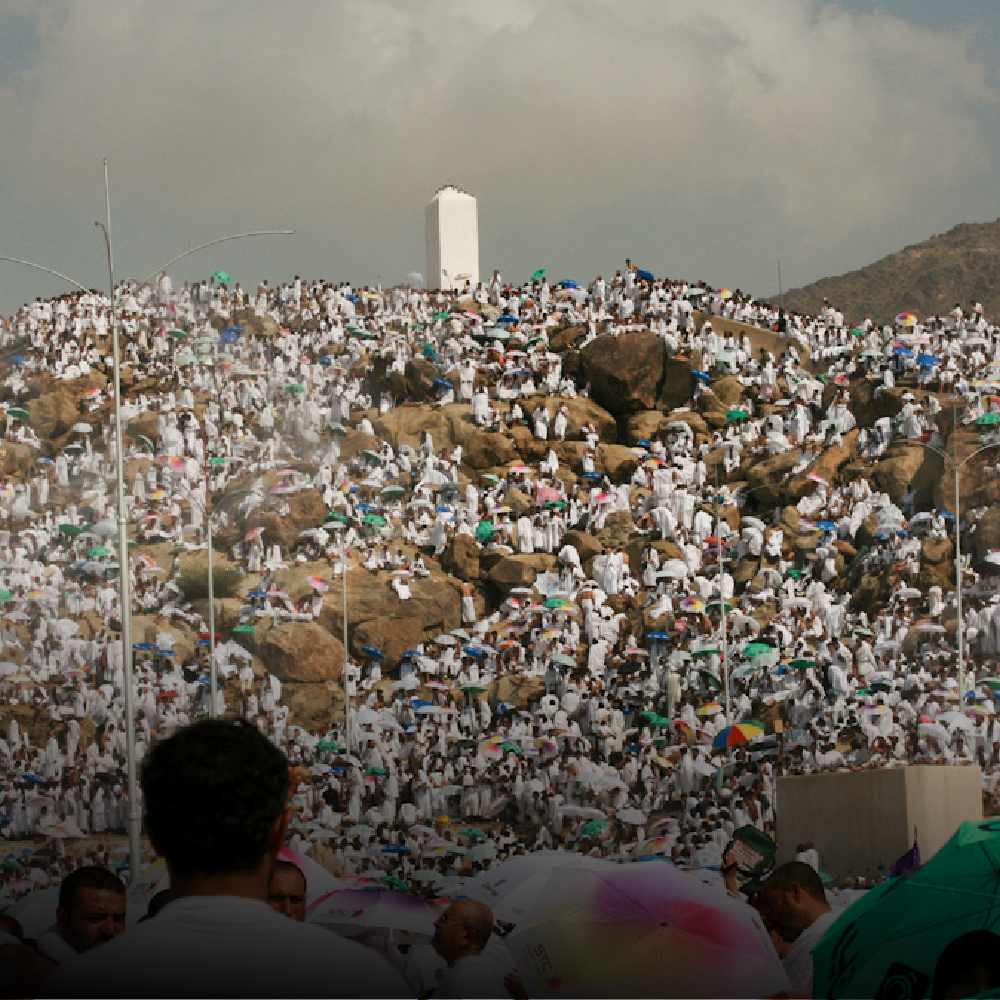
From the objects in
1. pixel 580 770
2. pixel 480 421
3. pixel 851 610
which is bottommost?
pixel 580 770

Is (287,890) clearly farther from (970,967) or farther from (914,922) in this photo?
(970,967)

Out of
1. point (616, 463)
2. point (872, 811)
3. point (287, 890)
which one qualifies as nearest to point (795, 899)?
point (287, 890)

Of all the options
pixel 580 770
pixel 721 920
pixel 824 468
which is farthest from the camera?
pixel 824 468

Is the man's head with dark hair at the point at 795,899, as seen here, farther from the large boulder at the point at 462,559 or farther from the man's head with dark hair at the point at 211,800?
the large boulder at the point at 462,559

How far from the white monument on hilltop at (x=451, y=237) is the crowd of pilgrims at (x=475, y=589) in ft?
9.79

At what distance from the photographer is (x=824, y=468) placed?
145 feet

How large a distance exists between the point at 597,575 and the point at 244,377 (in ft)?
47.3

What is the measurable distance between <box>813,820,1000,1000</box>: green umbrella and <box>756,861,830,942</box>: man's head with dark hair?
92 centimetres

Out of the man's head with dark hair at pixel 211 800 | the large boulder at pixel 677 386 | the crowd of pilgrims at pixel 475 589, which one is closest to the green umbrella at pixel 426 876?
the crowd of pilgrims at pixel 475 589

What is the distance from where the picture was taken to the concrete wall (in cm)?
2145

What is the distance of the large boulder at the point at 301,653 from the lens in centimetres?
3881

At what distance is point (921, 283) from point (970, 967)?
12773 centimetres

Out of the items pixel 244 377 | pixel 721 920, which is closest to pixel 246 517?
pixel 244 377

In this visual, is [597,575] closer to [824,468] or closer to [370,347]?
[824,468]
